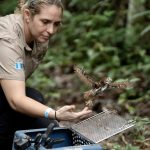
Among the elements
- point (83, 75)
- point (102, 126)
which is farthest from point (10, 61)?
point (102, 126)

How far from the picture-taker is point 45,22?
164 inches

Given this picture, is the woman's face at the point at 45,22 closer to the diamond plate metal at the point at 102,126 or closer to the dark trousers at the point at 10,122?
the dark trousers at the point at 10,122

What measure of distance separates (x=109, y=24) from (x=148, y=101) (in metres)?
2.94

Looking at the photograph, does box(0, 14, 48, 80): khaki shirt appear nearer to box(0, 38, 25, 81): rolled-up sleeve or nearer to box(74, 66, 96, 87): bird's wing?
box(0, 38, 25, 81): rolled-up sleeve

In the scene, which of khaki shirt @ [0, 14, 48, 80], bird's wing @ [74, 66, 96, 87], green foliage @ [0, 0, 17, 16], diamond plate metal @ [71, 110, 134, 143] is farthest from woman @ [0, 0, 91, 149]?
green foliage @ [0, 0, 17, 16]

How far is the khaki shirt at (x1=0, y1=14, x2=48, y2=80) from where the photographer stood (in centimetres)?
407

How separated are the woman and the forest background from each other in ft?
6.57

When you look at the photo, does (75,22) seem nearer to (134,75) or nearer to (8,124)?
(134,75)

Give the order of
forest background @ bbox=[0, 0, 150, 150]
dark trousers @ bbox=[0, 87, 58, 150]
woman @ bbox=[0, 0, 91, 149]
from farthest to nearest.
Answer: forest background @ bbox=[0, 0, 150, 150] < dark trousers @ bbox=[0, 87, 58, 150] < woman @ bbox=[0, 0, 91, 149]

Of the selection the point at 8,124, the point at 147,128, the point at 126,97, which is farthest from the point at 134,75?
the point at 8,124

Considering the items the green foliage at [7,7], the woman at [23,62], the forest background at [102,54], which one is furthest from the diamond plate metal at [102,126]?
the green foliage at [7,7]

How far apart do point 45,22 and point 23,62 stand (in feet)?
1.25

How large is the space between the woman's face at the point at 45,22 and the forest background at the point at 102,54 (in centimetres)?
222

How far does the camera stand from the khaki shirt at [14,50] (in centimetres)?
407
